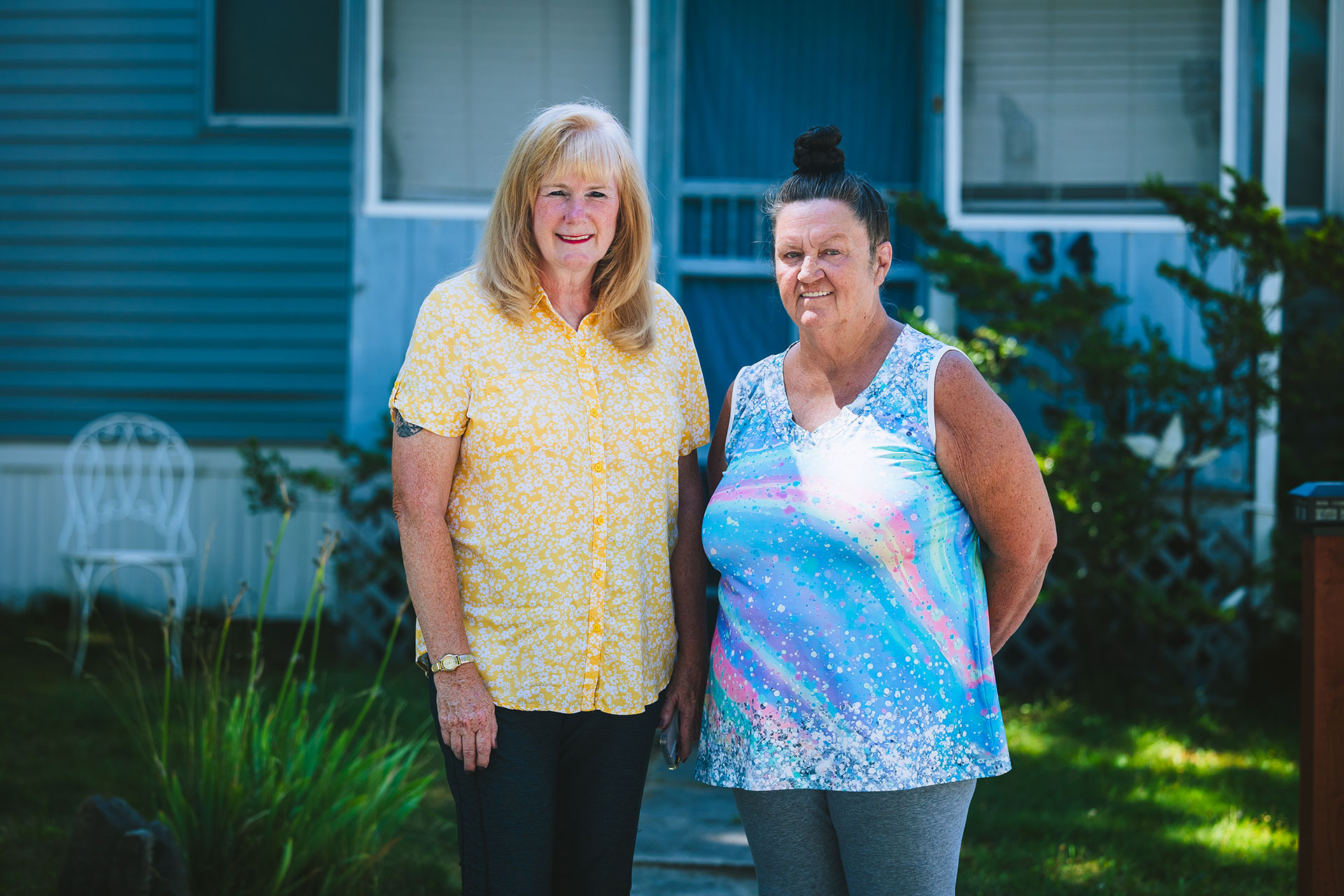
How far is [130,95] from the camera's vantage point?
22.7ft

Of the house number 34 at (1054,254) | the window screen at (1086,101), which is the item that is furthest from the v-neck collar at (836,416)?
the window screen at (1086,101)

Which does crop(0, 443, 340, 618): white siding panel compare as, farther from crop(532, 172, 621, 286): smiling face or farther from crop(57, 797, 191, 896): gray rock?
crop(532, 172, 621, 286): smiling face

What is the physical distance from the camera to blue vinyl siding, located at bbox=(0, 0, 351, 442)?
689 centimetres

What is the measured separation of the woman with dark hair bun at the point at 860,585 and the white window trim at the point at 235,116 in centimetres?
551

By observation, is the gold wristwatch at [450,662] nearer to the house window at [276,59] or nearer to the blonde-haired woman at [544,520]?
the blonde-haired woman at [544,520]

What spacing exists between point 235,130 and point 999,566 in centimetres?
620

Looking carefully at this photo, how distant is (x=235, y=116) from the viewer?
22.7 feet

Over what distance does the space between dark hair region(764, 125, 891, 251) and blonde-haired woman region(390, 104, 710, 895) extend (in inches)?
13.7

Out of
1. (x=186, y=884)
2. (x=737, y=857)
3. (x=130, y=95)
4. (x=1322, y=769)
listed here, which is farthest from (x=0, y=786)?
(x=130, y=95)

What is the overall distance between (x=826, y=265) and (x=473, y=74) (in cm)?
429

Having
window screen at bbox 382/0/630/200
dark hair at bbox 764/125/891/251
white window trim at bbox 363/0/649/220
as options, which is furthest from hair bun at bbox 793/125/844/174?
window screen at bbox 382/0/630/200

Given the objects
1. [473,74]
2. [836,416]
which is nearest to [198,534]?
[473,74]

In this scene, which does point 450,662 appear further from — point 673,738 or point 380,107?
point 380,107

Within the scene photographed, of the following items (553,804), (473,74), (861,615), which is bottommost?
(553,804)
